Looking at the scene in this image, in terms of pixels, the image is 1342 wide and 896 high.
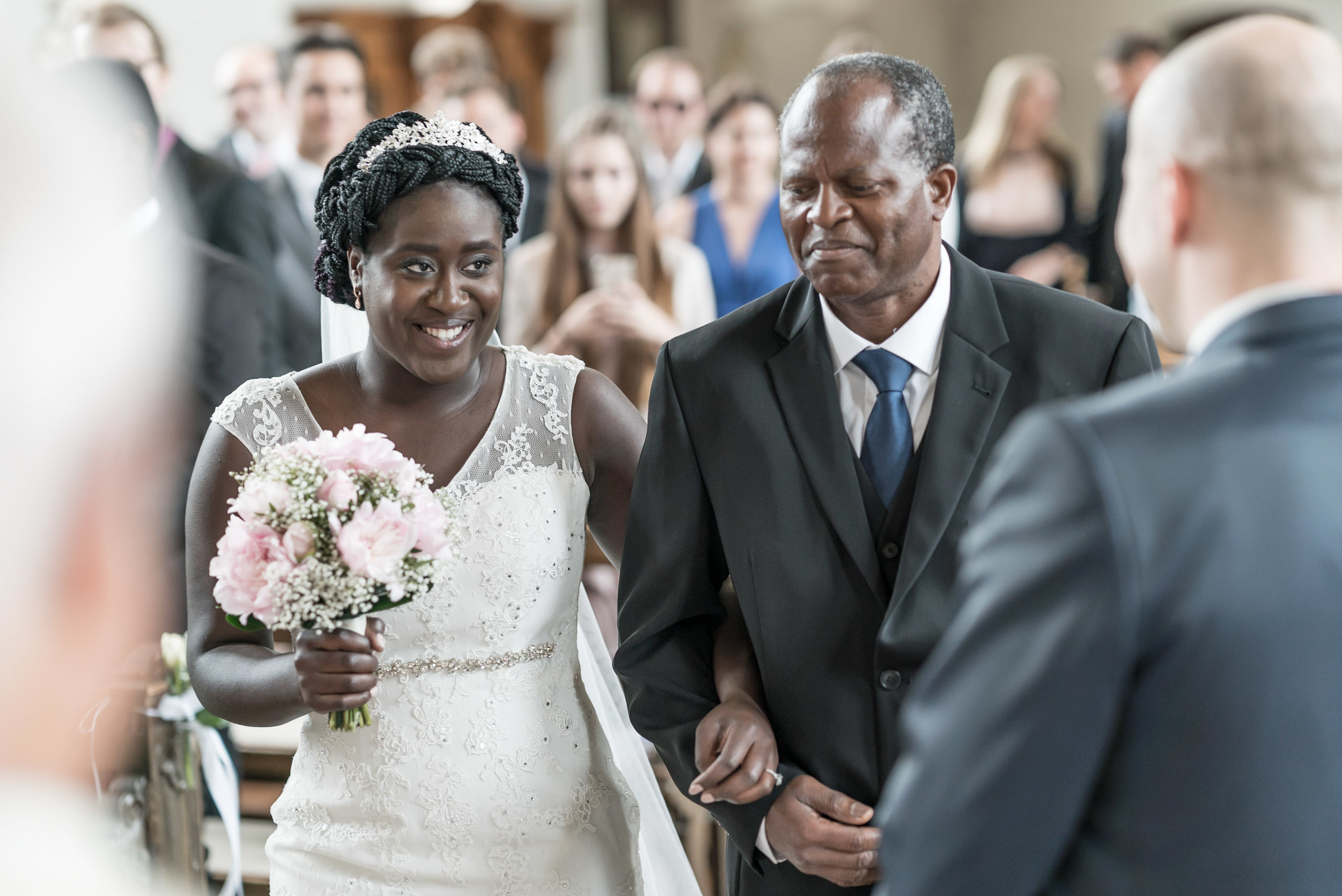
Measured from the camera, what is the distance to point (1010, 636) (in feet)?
3.48

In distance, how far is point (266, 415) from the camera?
6.93 ft

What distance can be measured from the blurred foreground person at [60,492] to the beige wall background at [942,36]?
9422 mm

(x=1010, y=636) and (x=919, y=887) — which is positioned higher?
(x=1010, y=636)

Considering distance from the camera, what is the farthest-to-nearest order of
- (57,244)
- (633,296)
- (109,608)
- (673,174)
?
(673,174)
(633,296)
(109,608)
(57,244)

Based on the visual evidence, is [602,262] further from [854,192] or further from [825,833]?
[825,833]

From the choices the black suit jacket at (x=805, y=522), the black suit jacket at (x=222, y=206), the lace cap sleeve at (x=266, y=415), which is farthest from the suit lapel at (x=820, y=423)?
the black suit jacket at (x=222, y=206)

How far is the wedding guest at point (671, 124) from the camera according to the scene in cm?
705

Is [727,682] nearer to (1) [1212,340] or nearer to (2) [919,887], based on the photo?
(2) [919,887]

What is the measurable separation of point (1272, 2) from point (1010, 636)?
9.51 meters

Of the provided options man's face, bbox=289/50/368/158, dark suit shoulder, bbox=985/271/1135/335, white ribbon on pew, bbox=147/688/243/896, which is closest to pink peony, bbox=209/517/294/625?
dark suit shoulder, bbox=985/271/1135/335

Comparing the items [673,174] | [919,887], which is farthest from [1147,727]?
[673,174]

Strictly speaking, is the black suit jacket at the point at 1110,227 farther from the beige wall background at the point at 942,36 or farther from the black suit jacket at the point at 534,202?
the beige wall background at the point at 942,36

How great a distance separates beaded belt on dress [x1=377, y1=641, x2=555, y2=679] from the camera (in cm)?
208

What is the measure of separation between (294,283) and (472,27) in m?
6.86
